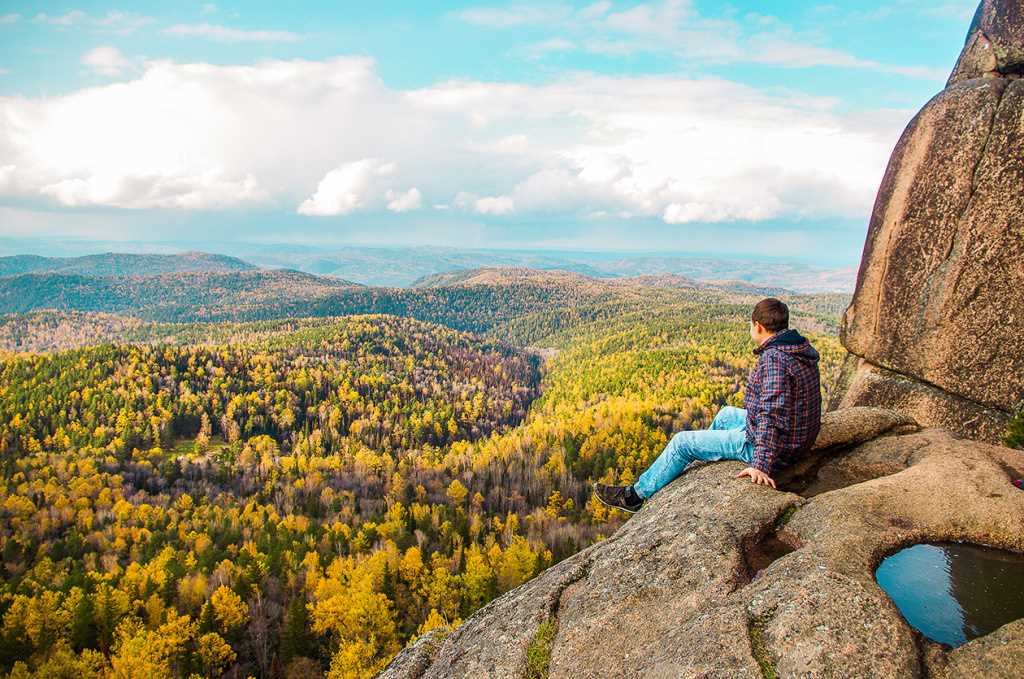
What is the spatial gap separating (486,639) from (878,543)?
9035 millimetres

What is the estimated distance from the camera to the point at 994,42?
21859 mm

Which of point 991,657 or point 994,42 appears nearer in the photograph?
point 991,657

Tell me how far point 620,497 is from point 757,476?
523cm

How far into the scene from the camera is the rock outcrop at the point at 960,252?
2012 cm

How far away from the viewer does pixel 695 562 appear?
39.5 ft

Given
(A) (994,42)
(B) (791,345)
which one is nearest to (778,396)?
(B) (791,345)

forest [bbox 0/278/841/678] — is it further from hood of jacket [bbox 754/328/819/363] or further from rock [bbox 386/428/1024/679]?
hood of jacket [bbox 754/328/819/363]

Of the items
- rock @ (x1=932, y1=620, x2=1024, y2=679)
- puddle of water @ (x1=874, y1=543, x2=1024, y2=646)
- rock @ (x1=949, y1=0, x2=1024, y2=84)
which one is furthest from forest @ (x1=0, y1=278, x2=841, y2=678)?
rock @ (x1=949, y1=0, x2=1024, y2=84)

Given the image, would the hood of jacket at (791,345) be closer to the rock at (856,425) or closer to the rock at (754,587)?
the rock at (754,587)

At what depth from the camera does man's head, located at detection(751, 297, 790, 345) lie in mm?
14211

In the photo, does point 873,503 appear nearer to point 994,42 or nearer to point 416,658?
point 416,658

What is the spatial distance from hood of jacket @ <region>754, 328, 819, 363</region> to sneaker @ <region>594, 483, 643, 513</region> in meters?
6.93

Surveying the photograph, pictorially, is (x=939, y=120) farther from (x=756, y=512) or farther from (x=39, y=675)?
(x=39, y=675)

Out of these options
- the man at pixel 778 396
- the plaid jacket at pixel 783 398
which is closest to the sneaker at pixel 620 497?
the man at pixel 778 396
